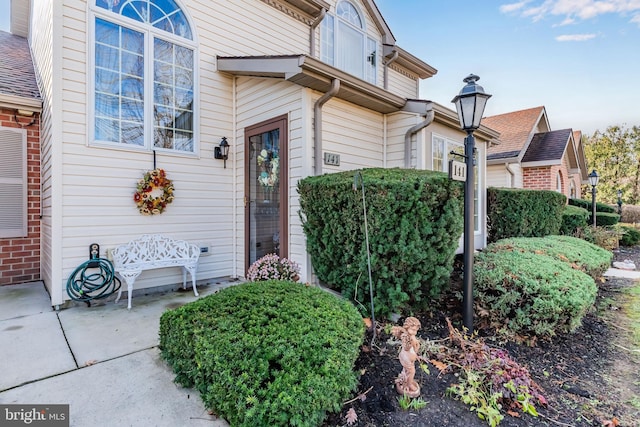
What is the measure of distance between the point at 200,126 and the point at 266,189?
1.53m

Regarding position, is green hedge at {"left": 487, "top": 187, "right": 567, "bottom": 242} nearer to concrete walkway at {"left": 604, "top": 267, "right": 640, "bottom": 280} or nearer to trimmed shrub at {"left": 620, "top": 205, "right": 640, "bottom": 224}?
concrete walkway at {"left": 604, "top": 267, "right": 640, "bottom": 280}

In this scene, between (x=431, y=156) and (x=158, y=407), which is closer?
(x=158, y=407)

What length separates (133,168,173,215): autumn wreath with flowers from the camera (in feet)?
14.6

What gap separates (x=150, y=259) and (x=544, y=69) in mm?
12788

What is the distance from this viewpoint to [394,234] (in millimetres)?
3154

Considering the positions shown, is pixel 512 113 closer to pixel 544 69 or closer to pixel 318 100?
pixel 544 69

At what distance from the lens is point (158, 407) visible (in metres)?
2.04

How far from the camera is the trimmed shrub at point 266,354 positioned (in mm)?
1745

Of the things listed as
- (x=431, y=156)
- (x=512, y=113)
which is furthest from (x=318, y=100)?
(x=512, y=113)

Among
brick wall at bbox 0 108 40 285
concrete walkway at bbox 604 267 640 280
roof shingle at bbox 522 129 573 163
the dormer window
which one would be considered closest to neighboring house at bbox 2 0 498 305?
brick wall at bbox 0 108 40 285

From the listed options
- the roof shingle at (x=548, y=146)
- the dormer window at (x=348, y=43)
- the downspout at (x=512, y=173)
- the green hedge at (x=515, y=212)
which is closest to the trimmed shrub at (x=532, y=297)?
the green hedge at (x=515, y=212)

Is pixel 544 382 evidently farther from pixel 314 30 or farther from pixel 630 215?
pixel 630 215

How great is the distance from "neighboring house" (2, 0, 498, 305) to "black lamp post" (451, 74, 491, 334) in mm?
298

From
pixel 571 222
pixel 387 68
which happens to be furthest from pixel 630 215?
pixel 387 68
